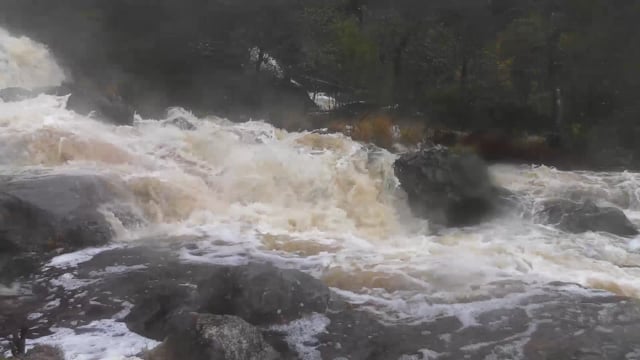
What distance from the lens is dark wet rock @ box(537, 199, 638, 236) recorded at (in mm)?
15477

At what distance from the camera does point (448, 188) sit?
17.0 meters

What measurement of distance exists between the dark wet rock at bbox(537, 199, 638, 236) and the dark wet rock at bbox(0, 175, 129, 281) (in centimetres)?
1047

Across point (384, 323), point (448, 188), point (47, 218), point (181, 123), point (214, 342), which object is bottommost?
point (384, 323)

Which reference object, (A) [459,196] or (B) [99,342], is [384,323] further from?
(A) [459,196]

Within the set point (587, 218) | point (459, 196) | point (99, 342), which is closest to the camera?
point (99, 342)

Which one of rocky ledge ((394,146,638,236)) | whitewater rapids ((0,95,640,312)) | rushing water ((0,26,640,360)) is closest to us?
rushing water ((0,26,640,360))

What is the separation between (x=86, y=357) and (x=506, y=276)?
305 inches

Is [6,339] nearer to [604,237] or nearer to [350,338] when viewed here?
[350,338]

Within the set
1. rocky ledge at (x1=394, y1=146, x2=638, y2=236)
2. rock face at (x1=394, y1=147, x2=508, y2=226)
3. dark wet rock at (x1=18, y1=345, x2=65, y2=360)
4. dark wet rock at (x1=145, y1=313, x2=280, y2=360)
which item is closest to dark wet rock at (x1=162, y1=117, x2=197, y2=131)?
rocky ledge at (x1=394, y1=146, x2=638, y2=236)

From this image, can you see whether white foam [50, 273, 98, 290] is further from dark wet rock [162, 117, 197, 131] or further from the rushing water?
dark wet rock [162, 117, 197, 131]

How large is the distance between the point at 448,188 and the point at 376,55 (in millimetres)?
10780

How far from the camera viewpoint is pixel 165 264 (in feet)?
41.8

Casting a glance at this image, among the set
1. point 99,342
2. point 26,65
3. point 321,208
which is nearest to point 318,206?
point 321,208

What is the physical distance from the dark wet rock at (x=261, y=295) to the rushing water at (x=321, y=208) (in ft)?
3.64
